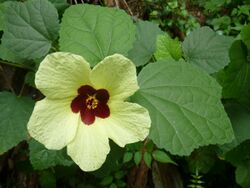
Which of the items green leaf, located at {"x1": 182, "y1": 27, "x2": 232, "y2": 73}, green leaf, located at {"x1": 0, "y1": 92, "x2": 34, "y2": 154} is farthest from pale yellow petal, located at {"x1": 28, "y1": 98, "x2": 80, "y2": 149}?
green leaf, located at {"x1": 182, "y1": 27, "x2": 232, "y2": 73}

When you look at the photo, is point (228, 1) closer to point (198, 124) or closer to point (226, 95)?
point (226, 95)

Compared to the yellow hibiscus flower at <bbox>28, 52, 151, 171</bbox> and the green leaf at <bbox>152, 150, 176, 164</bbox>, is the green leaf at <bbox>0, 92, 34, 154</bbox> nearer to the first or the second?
the yellow hibiscus flower at <bbox>28, 52, 151, 171</bbox>

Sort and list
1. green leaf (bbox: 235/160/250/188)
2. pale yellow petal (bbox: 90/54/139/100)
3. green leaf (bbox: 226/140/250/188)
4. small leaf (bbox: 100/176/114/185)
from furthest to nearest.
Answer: small leaf (bbox: 100/176/114/185) → green leaf (bbox: 235/160/250/188) → green leaf (bbox: 226/140/250/188) → pale yellow petal (bbox: 90/54/139/100)

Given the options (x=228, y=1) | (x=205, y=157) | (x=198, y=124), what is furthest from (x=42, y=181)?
(x=228, y=1)

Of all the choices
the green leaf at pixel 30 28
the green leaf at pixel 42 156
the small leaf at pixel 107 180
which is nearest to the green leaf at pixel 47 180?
the small leaf at pixel 107 180

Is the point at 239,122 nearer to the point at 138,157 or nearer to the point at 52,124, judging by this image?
the point at 52,124

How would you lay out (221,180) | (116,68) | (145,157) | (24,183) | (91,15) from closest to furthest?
(116,68), (91,15), (145,157), (24,183), (221,180)
